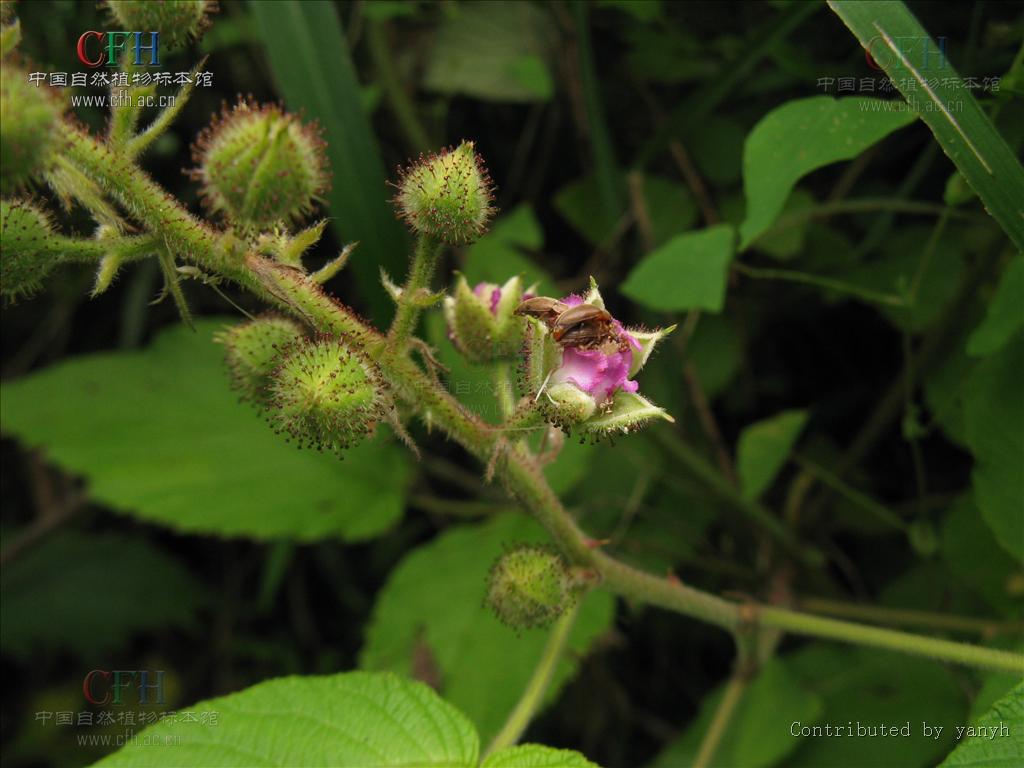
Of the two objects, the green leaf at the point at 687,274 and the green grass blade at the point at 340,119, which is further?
the green grass blade at the point at 340,119

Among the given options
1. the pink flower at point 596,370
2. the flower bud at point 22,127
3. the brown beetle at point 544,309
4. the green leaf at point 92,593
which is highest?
the flower bud at point 22,127

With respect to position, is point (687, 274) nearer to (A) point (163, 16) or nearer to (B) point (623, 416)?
(B) point (623, 416)

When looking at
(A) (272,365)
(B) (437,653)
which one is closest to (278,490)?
(B) (437,653)

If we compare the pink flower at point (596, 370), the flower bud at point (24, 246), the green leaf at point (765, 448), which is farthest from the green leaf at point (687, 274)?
the flower bud at point (24, 246)

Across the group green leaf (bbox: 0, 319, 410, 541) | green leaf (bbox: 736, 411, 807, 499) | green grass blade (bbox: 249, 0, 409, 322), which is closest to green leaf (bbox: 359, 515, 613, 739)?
green leaf (bbox: 0, 319, 410, 541)

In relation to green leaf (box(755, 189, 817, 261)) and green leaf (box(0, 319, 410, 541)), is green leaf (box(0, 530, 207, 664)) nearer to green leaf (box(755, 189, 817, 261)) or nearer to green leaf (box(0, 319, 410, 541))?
green leaf (box(0, 319, 410, 541))

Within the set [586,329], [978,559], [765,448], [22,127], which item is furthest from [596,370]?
[978,559]

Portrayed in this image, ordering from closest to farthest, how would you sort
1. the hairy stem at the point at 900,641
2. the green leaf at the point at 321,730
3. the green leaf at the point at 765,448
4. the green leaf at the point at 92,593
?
the green leaf at the point at 321,730 < the hairy stem at the point at 900,641 < the green leaf at the point at 765,448 < the green leaf at the point at 92,593

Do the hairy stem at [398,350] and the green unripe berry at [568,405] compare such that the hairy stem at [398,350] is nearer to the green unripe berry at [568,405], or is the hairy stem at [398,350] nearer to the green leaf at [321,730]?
the green unripe berry at [568,405]
